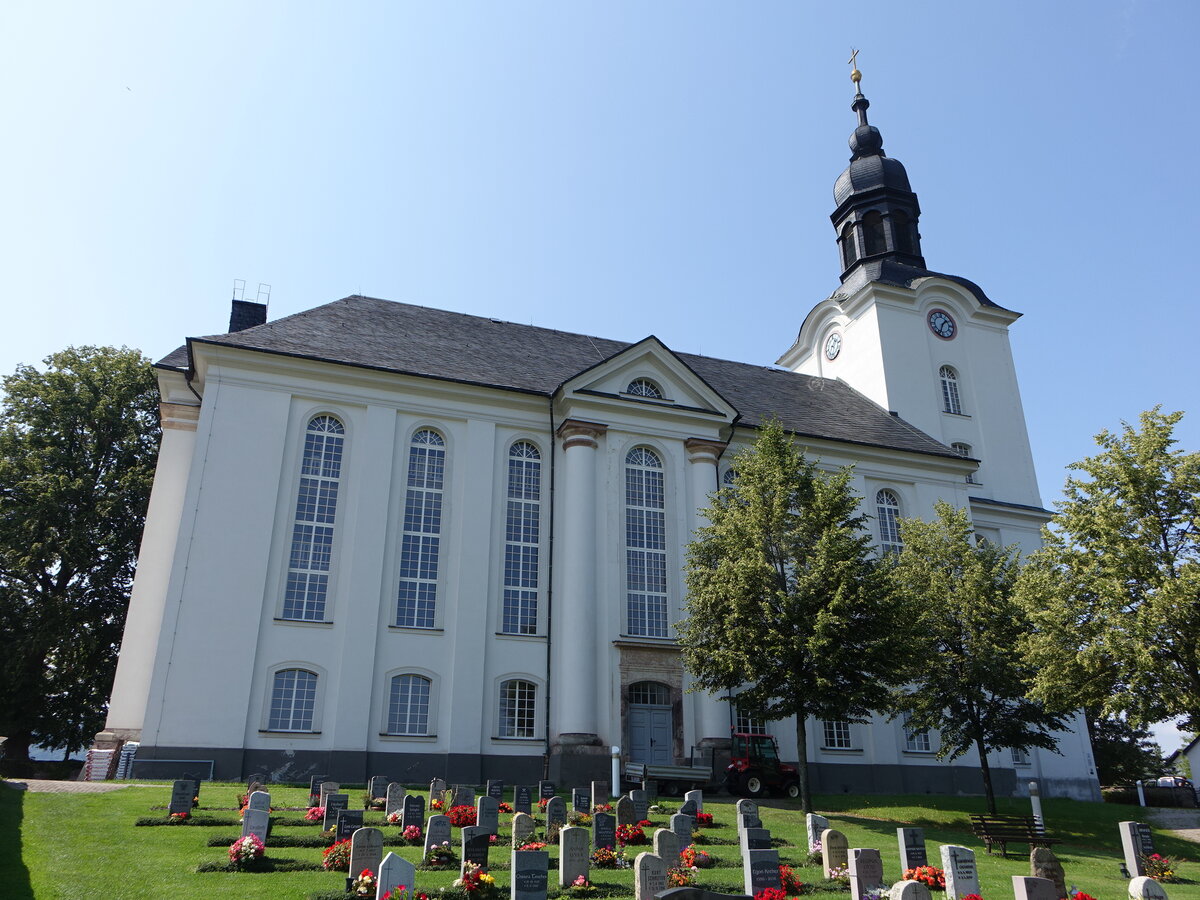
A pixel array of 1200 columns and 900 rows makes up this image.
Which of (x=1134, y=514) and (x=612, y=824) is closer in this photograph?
(x=612, y=824)

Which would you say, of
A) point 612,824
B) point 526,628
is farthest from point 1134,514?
point 526,628

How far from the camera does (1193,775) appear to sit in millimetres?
58438

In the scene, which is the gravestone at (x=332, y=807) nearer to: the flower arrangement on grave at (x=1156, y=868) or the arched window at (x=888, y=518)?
the flower arrangement on grave at (x=1156, y=868)

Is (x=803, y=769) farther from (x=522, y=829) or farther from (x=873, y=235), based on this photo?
(x=873, y=235)

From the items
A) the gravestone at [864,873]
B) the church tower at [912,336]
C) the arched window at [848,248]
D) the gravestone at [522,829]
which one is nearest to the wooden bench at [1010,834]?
the gravestone at [864,873]

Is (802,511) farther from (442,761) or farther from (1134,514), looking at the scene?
(442,761)

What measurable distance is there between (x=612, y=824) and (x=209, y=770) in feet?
42.7

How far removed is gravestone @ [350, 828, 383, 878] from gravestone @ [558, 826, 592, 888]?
94.4 inches

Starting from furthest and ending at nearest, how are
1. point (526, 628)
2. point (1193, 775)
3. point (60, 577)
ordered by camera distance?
point (1193, 775), point (60, 577), point (526, 628)

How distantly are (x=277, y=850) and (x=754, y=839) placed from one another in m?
7.24

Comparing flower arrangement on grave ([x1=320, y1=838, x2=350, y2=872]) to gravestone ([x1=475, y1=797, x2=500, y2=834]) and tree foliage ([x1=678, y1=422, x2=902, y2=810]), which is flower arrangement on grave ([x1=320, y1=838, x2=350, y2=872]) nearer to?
gravestone ([x1=475, y1=797, x2=500, y2=834])

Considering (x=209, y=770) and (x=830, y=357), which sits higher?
(x=830, y=357)

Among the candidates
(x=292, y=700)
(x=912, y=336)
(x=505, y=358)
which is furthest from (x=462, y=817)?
(x=912, y=336)

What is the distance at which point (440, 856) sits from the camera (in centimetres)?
1330
